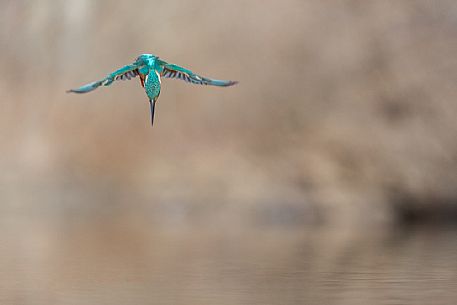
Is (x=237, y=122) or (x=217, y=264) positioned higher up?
(x=237, y=122)

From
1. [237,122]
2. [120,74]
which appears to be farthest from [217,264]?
[237,122]

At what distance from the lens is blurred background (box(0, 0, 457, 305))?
1031cm

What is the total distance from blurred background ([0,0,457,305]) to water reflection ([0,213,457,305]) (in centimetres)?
12

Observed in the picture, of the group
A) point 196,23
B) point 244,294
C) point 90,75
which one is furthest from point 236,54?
point 244,294

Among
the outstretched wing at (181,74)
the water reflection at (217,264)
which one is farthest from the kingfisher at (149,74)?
the water reflection at (217,264)

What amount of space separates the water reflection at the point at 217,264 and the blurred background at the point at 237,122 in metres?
0.12

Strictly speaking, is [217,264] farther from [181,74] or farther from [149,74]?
[149,74]

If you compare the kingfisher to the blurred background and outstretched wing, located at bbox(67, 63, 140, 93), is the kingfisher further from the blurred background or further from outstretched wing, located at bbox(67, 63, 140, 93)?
the blurred background

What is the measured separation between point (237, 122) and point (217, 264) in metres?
3.91

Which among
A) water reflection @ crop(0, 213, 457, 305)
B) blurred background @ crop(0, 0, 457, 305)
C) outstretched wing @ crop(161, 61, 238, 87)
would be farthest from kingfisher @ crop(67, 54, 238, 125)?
blurred background @ crop(0, 0, 457, 305)

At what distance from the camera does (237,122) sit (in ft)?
35.2

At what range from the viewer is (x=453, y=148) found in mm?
10336

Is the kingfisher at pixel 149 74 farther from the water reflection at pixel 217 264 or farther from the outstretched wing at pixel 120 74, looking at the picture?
the water reflection at pixel 217 264

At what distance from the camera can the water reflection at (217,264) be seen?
5.60m
